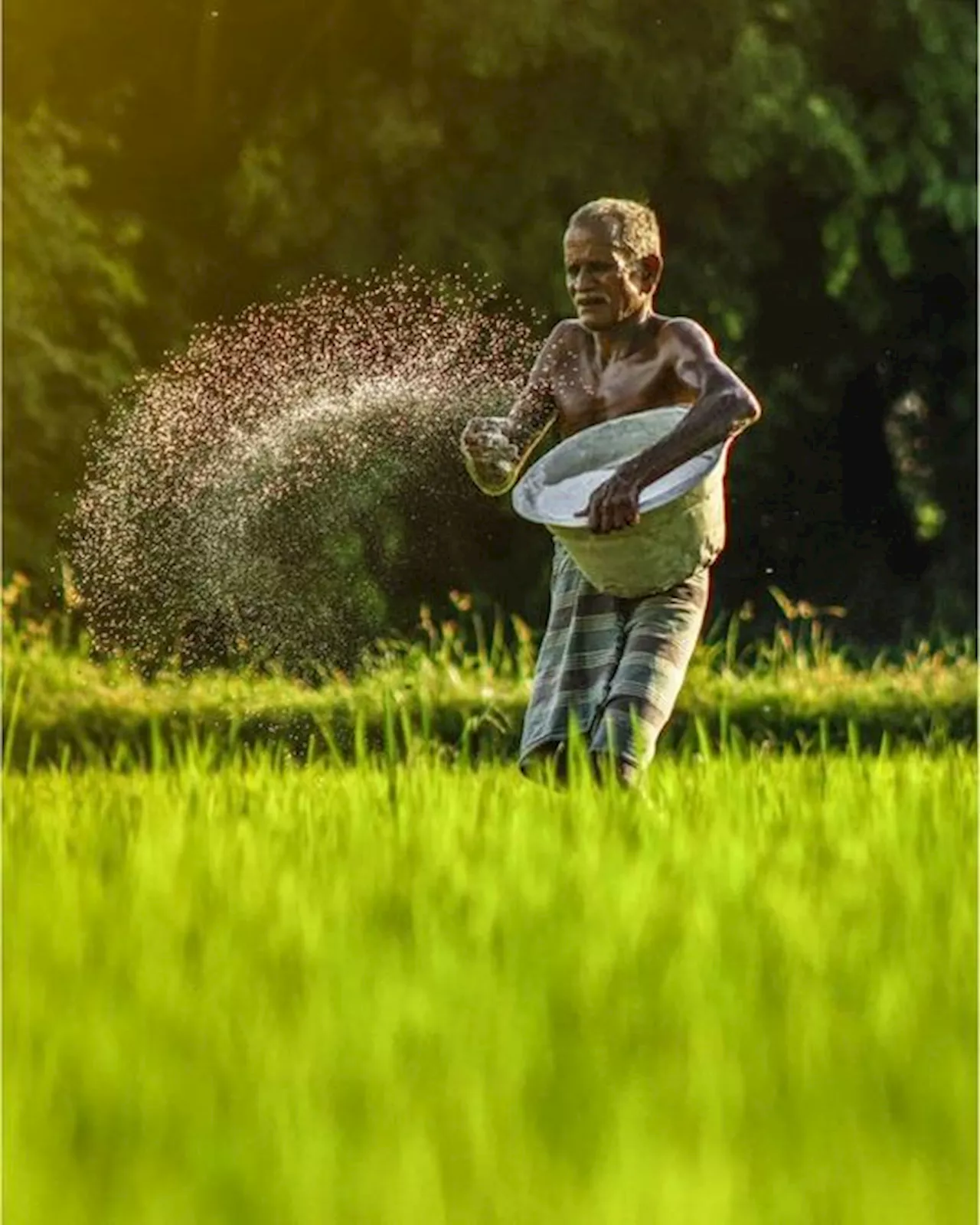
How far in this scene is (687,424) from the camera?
4.27m

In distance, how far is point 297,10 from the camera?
9.63 metres

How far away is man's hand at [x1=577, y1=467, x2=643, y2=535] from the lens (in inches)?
159

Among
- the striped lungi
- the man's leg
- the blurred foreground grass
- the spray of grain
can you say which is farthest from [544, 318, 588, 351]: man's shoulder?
the spray of grain

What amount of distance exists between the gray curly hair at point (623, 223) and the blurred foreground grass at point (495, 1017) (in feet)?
3.60

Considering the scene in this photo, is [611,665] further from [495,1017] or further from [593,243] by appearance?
[495,1017]

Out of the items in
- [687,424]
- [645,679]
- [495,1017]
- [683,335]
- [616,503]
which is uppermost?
[683,335]

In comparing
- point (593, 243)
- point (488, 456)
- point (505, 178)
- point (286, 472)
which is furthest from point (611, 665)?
point (505, 178)

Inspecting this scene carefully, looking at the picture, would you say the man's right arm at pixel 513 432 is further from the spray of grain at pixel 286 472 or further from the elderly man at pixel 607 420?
the spray of grain at pixel 286 472

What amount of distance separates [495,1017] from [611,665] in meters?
1.93

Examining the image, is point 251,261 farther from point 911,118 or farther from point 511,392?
point 511,392

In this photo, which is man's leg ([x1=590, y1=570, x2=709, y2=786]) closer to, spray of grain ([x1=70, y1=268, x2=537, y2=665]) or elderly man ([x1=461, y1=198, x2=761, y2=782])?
elderly man ([x1=461, y1=198, x2=761, y2=782])

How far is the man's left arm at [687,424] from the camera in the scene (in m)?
4.06

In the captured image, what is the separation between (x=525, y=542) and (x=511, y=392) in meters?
3.70

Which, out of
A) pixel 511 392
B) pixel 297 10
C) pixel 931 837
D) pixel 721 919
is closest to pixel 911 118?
pixel 297 10
